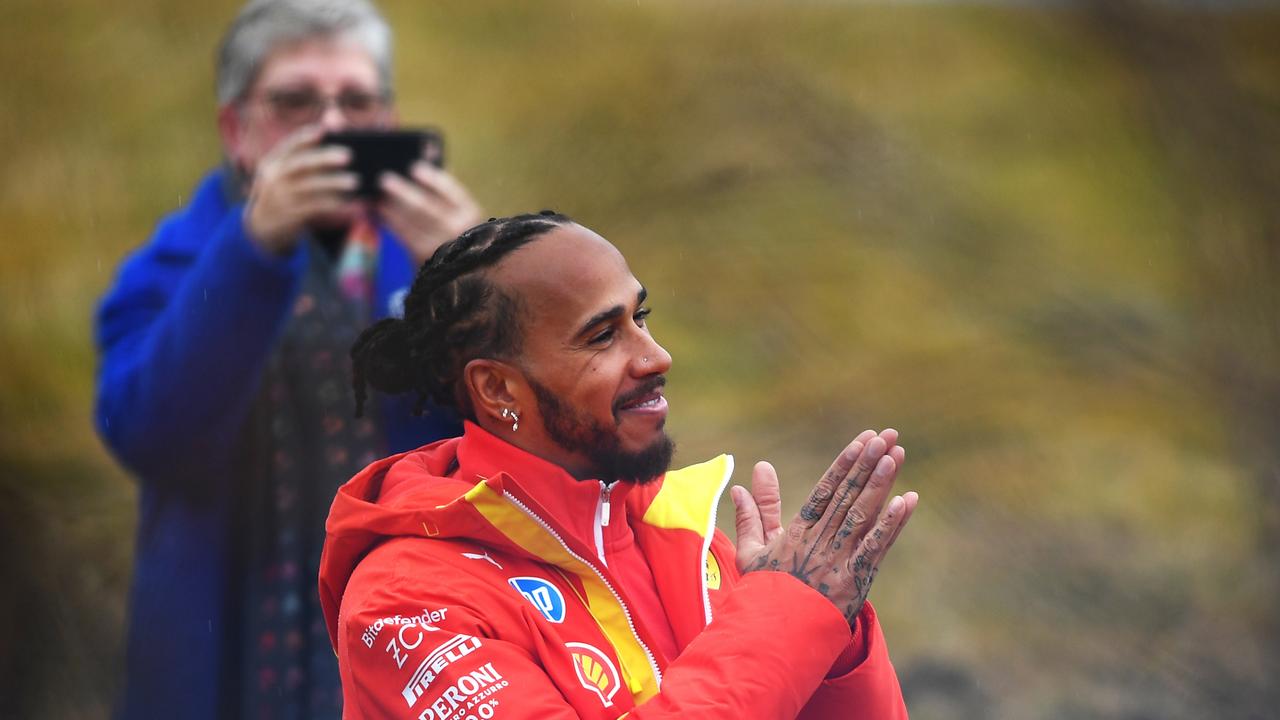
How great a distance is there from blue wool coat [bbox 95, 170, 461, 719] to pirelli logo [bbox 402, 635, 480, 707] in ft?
3.26

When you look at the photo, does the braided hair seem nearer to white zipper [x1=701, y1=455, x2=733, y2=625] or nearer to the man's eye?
white zipper [x1=701, y1=455, x2=733, y2=625]

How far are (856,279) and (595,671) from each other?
567 cm

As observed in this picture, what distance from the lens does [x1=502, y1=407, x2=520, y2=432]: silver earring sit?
6.68ft

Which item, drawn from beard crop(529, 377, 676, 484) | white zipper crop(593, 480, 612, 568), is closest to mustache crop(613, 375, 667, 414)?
beard crop(529, 377, 676, 484)

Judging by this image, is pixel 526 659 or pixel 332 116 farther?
pixel 332 116

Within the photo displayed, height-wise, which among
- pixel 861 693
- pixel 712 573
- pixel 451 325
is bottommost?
pixel 861 693

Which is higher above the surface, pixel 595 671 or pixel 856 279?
pixel 595 671

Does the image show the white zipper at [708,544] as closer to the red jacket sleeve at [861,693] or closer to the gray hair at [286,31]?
the red jacket sleeve at [861,693]

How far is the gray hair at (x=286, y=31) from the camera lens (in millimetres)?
3230

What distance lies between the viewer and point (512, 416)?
2.04 m

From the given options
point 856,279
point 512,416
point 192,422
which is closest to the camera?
point 512,416

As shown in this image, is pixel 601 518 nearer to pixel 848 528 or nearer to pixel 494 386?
pixel 494 386

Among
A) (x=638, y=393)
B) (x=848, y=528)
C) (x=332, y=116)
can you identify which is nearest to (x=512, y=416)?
(x=638, y=393)

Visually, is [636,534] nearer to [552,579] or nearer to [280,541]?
[552,579]
